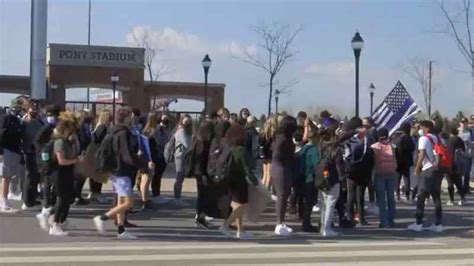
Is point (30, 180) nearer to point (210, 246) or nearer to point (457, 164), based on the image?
point (210, 246)

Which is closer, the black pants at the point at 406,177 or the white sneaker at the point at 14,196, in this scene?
the white sneaker at the point at 14,196

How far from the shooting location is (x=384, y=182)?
13.9 meters

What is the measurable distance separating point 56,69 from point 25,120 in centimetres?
3926

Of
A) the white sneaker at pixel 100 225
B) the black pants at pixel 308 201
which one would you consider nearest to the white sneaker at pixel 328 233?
the black pants at pixel 308 201

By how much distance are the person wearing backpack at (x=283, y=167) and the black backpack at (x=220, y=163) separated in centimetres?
94

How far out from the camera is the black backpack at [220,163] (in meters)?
12.2

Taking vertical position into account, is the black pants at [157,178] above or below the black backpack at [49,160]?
below

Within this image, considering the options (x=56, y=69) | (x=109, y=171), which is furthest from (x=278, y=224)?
(x=56, y=69)

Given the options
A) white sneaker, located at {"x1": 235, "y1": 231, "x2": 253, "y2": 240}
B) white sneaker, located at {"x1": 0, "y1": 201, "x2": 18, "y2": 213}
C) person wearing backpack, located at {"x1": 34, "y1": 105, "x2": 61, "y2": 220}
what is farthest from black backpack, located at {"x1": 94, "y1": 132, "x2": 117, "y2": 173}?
white sneaker, located at {"x1": 0, "y1": 201, "x2": 18, "y2": 213}

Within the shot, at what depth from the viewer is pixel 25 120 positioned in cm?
1405

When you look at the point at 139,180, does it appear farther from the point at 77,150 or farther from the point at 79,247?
the point at 79,247

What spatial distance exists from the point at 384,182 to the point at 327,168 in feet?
5.02

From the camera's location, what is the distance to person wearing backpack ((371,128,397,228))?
45.5 feet

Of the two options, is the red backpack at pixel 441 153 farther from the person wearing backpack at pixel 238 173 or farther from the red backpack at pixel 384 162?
the person wearing backpack at pixel 238 173
